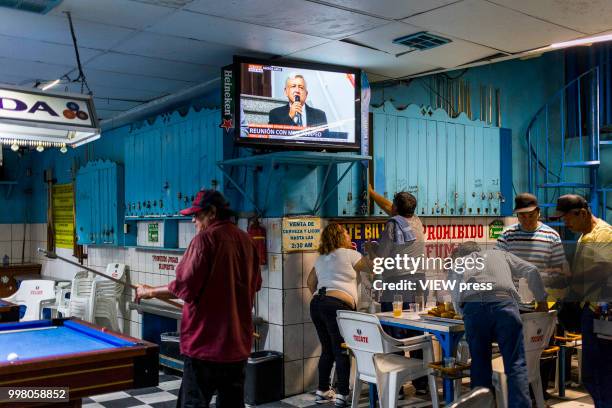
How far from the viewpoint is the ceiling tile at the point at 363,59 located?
553 centimetres

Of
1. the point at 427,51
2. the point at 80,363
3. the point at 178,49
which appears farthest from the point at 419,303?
the point at 80,363

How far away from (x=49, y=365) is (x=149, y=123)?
4.63 meters

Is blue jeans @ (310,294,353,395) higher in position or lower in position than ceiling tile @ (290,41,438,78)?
lower

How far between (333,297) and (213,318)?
184 centimetres

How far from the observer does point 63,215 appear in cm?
1036

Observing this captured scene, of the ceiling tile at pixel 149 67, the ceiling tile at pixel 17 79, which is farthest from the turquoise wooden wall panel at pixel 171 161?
the ceiling tile at pixel 17 79

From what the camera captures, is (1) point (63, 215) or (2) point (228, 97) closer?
(2) point (228, 97)

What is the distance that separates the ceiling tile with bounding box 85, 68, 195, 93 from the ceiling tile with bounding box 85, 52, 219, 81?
0.15 m

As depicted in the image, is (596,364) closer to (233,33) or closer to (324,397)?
(324,397)

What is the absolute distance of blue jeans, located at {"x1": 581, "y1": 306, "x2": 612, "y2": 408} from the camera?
409 centimetres

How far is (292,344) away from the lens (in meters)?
5.90

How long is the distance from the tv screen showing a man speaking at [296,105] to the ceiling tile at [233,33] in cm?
18

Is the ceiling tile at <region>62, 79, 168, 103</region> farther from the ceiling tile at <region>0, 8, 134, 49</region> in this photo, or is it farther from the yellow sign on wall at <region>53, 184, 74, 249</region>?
the yellow sign on wall at <region>53, 184, 74, 249</region>

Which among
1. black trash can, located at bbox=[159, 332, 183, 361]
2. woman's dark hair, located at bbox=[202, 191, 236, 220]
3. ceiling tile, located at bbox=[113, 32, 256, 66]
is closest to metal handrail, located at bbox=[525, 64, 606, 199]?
ceiling tile, located at bbox=[113, 32, 256, 66]
